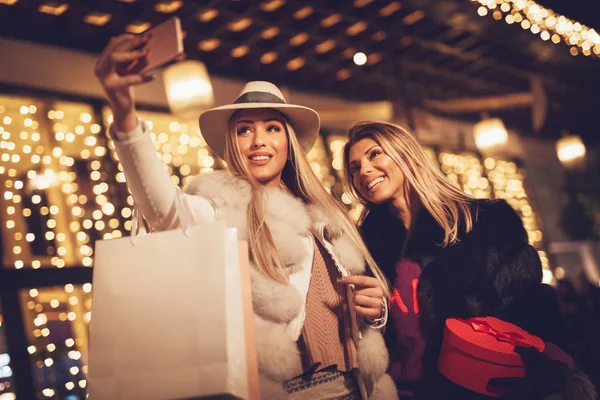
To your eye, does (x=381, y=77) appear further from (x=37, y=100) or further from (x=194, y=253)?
(x=194, y=253)

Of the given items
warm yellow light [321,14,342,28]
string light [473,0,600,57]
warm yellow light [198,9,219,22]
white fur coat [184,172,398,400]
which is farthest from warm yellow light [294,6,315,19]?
white fur coat [184,172,398,400]

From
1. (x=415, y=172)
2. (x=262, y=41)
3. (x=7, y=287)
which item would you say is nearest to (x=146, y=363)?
(x=415, y=172)

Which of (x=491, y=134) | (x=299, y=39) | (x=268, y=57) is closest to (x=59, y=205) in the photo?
(x=268, y=57)

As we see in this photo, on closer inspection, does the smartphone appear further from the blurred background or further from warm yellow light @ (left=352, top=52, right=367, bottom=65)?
warm yellow light @ (left=352, top=52, right=367, bottom=65)

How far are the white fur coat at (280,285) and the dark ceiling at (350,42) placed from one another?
10.5 feet

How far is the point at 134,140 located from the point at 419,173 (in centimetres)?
155

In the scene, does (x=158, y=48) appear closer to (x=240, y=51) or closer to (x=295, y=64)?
(x=240, y=51)

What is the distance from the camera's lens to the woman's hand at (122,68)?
1.10 meters

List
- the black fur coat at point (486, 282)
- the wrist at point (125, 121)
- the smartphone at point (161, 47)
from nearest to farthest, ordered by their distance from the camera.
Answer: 1. the smartphone at point (161, 47)
2. the wrist at point (125, 121)
3. the black fur coat at point (486, 282)

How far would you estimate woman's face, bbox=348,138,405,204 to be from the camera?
2.37m

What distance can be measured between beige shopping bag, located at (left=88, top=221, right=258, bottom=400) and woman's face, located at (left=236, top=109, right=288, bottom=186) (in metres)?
0.60

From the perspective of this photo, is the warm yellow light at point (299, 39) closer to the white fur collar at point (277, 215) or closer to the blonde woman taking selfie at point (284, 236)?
the blonde woman taking selfie at point (284, 236)

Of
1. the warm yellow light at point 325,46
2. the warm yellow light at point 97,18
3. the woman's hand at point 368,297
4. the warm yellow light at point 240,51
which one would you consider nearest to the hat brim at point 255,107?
the woman's hand at point 368,297

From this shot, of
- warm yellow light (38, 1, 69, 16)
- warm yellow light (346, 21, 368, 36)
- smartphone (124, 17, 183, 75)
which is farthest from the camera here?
warm yellow light (346, 21, 368, 36)
